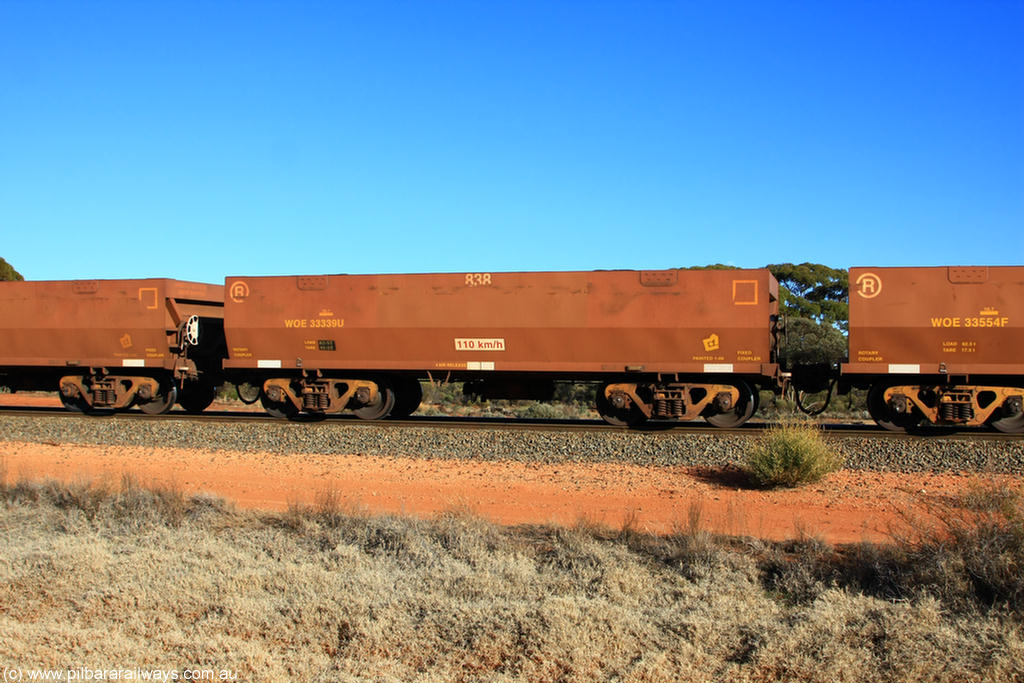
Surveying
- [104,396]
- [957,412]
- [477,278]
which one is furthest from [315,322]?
[957,412]

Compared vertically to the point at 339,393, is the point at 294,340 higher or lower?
higher

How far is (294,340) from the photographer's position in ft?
56.3

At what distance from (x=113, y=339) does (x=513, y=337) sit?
950 cm

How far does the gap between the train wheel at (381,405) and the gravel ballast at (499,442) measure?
1038 mm

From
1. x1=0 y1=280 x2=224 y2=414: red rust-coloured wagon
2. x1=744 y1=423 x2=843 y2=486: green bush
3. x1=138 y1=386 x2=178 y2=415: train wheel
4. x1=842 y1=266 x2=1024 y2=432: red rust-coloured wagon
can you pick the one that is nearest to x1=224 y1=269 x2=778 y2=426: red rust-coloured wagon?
x1=0 y1=280 x2=224 y2=414: red rust-coloured wagon

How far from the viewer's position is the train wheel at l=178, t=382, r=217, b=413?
19.8 metres

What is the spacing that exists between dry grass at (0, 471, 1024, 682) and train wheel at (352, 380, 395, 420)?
29.5 ft

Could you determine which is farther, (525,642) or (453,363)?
(453,363)

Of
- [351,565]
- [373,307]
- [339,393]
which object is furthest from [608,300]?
[351,565]

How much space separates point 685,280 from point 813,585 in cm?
958

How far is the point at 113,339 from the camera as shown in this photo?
59.8 feet

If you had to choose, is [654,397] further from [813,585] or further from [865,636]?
[865,636]

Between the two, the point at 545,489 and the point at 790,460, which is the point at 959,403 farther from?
the point at 545,489

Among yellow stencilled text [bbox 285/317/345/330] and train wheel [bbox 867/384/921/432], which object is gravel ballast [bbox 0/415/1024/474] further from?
yellow stencilled text [bbox 285/317/345/330]
